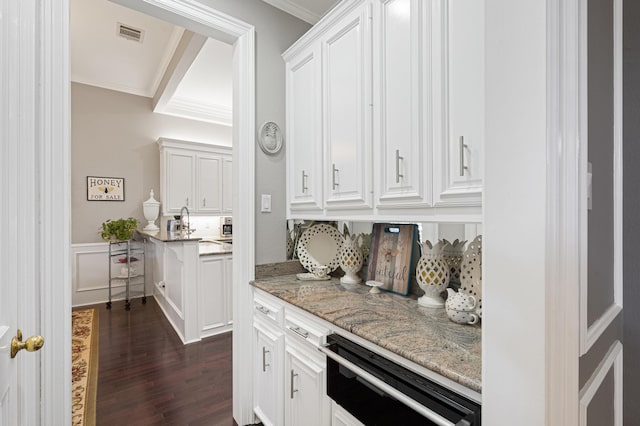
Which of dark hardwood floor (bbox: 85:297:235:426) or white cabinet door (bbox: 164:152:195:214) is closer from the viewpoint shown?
dark hardwood floor (bbox: 85:297:235:426)

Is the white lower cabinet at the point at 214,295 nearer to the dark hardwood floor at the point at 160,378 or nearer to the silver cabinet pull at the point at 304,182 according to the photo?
the dark hardwood floor at the point at 160,378

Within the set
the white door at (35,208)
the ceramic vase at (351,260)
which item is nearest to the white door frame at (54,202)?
the white door at (35,208)

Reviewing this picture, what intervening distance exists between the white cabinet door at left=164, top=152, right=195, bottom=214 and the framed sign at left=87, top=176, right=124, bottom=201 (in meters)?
0.68

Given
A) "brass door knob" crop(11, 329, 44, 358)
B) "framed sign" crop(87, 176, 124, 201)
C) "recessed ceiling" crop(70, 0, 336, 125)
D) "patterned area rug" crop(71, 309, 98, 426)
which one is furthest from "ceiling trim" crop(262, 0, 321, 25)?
"framed sign" crop(87, 176, 124, 201)

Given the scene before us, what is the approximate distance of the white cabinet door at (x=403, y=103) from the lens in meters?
1.24

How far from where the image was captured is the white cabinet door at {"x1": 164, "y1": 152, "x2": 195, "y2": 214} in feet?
15.8

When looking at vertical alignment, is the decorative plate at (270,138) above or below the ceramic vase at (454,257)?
above

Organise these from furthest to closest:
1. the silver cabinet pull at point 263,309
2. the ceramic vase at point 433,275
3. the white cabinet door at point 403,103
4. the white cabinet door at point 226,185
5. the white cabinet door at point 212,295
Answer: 1. the white cabinet door at point 226,185
2. the white cabinet door at point 212,295
3. the silver cabinet pull at point 263,309
4. the ceramic vase at point 433,275
5. the white cabinet door at point 403,103

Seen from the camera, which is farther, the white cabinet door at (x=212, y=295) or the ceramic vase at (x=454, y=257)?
the white cabinet door at (x=212, y=295)

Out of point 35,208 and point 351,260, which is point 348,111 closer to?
point 351,260

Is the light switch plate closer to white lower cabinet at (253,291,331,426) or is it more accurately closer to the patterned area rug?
white lower cabinet at (253,291,331,426)

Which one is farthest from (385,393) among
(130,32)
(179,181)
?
(179,181)

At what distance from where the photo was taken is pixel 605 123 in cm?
90

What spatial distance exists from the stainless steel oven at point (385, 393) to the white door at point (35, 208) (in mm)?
955
